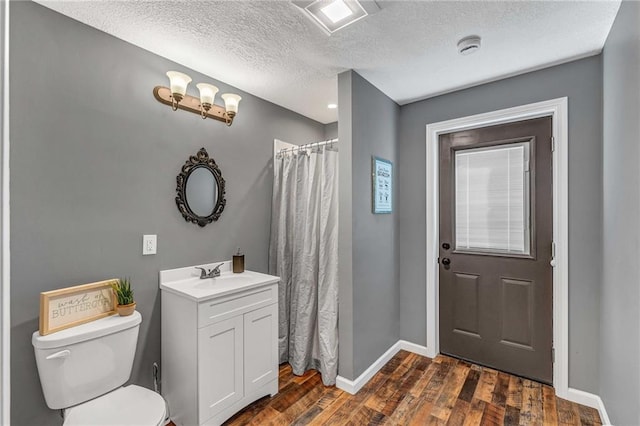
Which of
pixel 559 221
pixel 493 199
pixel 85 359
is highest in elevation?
→ pixel 493 199

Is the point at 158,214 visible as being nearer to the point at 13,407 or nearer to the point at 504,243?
the point at 13,407

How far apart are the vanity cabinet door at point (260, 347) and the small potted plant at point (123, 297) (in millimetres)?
668

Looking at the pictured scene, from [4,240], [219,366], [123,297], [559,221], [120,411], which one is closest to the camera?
[4,240]

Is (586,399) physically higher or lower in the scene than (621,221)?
lower

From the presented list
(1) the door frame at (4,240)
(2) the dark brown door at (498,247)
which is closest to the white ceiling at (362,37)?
(2) the dark brown door at (498,247)

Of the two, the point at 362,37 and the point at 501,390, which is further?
the point at 501,390

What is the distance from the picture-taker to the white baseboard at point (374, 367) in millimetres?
2160

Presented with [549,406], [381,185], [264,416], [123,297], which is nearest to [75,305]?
[123,297]

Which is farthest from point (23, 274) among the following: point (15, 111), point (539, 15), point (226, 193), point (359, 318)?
point (539, 15)

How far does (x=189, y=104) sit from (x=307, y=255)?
1.45 m

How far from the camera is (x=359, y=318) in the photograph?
2.25 metres

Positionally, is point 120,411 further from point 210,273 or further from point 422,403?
point 422,403

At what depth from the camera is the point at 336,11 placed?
156 cm

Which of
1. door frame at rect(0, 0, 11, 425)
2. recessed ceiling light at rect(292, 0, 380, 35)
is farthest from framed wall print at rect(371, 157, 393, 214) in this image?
door frame at rect(0, 0, 11, 425)
